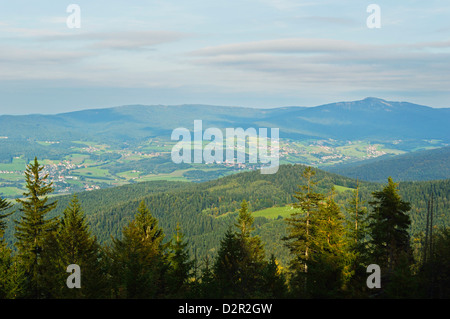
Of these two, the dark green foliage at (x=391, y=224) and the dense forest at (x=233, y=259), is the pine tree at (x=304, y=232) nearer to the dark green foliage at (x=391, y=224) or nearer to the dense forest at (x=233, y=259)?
the dense forest at (x=233, y=259)

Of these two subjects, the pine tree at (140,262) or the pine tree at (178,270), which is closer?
the pine tree at (140,262)

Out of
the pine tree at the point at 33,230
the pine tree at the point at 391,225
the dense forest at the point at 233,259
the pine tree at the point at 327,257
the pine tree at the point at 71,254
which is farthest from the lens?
the pine tree at the point at 33,230

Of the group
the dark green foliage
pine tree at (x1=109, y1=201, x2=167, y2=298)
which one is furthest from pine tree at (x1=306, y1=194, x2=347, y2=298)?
pine tree at (x1=109, y1=201, x2=167, y2=298)

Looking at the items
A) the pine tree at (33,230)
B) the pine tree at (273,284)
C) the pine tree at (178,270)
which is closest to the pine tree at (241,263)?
the pine tree at (273,284)

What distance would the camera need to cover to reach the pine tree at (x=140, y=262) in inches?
1136

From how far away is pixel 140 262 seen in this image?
3259 cm

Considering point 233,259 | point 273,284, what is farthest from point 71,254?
point 273,284

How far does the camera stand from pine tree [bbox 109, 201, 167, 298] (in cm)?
2884

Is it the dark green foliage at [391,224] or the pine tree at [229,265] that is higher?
the dark green foliage at [391,224]

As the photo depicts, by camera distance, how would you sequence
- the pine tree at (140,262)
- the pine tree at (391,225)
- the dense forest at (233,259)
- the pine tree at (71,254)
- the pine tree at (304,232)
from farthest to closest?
the pine tree at (391,225) → the pine tree at (304,232) → the pine tree at (71,254) → the dense forest at (233,259) → the pine tree at (140,262)

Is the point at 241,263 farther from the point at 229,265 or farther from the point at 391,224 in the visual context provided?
the point at 391,224

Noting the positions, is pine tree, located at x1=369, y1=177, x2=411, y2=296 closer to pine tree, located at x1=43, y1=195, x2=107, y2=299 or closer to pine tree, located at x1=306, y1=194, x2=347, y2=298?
pine tree, located at x1=306, y1=194, x2=347, y2=298

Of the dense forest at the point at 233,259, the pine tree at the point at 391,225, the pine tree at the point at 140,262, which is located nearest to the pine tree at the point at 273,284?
the dense forest at the point at 233,259
